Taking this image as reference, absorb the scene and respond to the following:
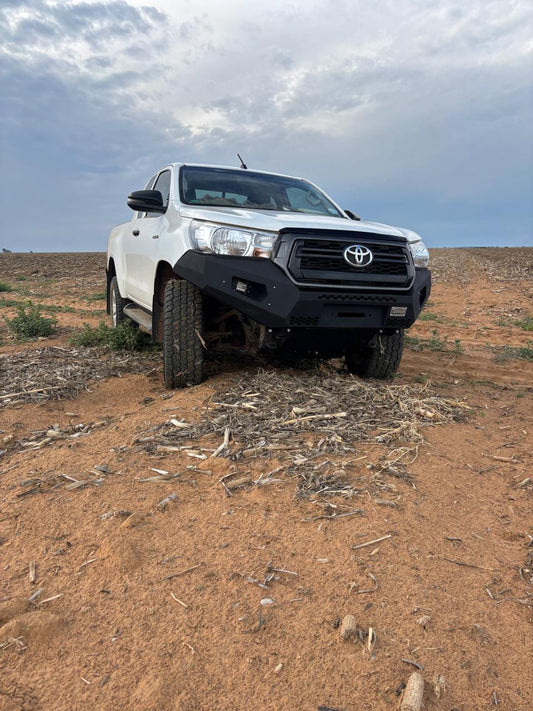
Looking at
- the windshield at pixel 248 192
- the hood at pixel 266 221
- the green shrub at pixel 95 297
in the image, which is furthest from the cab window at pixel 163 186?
the green shrub at pixel 95 297

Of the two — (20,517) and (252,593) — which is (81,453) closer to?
(20,517)

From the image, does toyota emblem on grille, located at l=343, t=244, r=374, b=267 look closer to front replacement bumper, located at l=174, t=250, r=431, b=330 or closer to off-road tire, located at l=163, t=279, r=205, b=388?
front replacement bumper, located at l=174, t=250, r=431, b=330

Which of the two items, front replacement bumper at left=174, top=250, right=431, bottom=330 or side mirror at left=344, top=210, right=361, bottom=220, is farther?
side mirror at left=344, top=210, right=361, bottom=220

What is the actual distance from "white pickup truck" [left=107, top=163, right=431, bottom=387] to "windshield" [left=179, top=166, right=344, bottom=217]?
0.02m

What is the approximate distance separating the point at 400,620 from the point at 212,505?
1045 millimetres

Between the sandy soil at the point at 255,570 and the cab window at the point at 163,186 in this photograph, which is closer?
the sandy soil at the point at 255,570

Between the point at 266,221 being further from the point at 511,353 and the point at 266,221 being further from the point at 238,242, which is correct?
the point at 511,353

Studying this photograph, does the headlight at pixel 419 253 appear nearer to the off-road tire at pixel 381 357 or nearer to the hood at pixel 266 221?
the hood at pixel 266 221

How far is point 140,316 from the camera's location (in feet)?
19.5

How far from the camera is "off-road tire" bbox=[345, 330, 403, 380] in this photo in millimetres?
4969

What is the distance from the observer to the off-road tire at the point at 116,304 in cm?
715

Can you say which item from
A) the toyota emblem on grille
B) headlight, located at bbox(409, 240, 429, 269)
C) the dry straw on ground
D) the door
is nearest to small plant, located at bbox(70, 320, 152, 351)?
the door

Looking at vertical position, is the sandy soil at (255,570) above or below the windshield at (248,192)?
below

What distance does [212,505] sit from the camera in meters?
2.61
